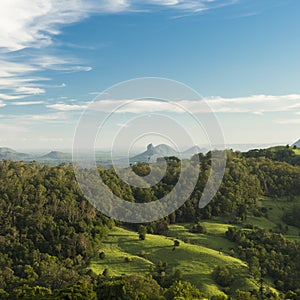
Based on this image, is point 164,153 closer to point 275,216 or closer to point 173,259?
point 275,216

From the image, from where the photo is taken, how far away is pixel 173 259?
212ft

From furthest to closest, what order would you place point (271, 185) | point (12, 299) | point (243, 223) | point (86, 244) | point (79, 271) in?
point (271, 185)
point (243, 223)
point (86, 244)
point (79, 271)
point (12, 299)

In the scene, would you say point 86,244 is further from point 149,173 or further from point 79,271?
point 149,173

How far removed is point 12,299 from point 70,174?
55.6 meters

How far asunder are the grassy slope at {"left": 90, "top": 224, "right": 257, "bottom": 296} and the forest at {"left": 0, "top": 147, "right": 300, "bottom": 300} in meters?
1.29

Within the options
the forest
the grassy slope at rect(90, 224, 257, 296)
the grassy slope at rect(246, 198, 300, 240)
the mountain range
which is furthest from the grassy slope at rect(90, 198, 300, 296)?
the mountain range

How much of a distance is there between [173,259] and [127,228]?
77.1 feet

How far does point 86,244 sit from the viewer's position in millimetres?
69438

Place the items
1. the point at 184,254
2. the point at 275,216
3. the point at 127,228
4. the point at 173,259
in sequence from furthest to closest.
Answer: the point at 275,216, the point at 127,228, the point at 184,254, the point at 173,259

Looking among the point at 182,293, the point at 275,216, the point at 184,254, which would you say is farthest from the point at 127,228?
the point at 182,293

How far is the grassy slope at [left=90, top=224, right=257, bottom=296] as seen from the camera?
2269 inches

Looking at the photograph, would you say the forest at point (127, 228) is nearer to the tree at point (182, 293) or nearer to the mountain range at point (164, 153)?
the tree at point (182, 293)

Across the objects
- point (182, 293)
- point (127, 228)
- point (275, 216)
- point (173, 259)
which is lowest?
point (173, 259)

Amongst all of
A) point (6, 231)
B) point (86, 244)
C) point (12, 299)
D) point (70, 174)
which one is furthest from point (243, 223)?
point (12, 299)
